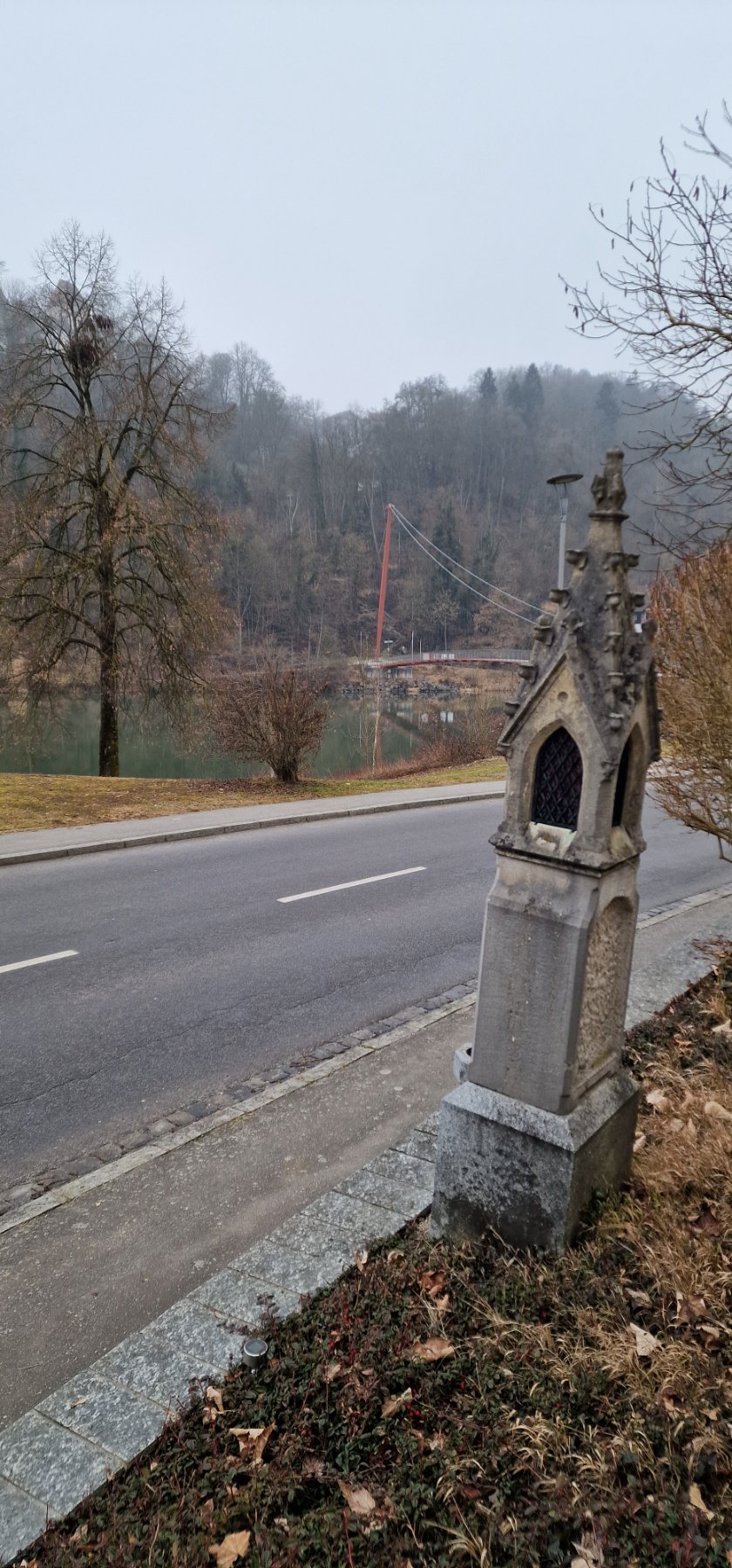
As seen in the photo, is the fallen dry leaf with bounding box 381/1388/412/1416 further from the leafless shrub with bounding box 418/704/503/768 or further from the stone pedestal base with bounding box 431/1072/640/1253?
the leafless shrub with bounding box 418/704/503/768

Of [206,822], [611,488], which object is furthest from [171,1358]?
[206,822]

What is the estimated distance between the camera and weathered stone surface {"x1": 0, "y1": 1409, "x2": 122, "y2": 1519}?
8.46 ft

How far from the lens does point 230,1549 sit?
7.79ft

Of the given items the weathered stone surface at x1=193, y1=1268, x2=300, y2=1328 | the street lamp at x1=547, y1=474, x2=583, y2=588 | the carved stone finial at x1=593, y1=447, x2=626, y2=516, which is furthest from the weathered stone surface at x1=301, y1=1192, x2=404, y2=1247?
the street lamp at x1=547, y1=474, x2=583, y2=588

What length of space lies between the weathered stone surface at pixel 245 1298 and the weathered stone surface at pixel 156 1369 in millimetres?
218

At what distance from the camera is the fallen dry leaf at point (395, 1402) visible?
9.07 ft

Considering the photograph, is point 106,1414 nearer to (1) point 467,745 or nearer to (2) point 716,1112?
(2) point 716,1112

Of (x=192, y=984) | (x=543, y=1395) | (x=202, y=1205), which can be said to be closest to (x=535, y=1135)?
(x=543, y=1395)

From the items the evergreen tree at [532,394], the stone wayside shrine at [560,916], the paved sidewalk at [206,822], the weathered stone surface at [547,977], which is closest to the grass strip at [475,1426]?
the stone wayside shrine at [560,916]

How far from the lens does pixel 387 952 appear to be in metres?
8.26

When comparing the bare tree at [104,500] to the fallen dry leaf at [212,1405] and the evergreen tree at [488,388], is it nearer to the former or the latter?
the fallen dry leaf at [212,1405]

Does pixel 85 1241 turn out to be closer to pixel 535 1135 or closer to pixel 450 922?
pixel 535 1135

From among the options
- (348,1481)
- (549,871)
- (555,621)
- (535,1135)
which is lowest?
(348,1481)

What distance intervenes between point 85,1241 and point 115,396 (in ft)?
68.2
